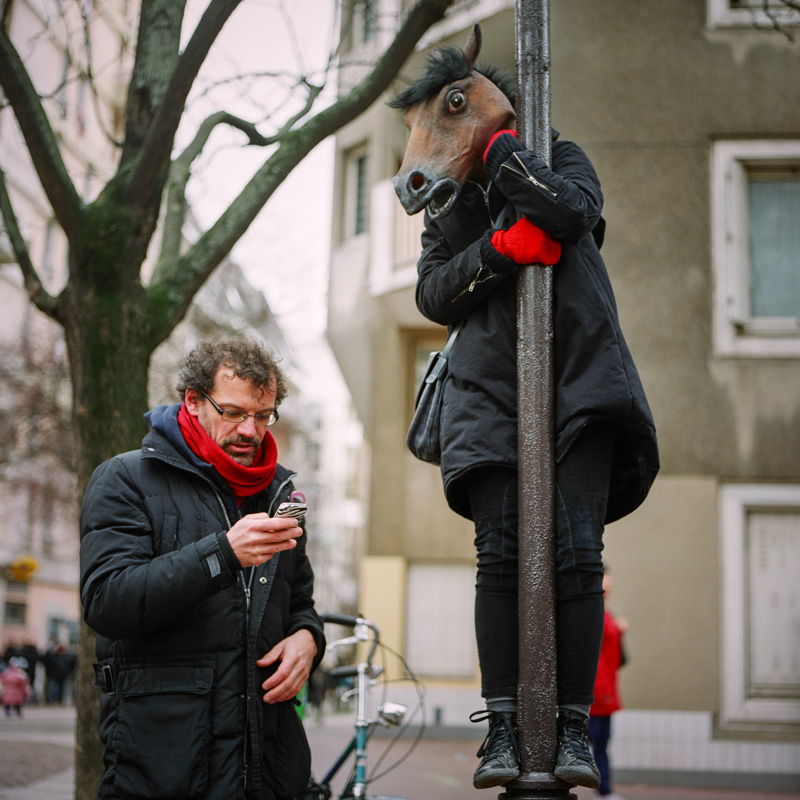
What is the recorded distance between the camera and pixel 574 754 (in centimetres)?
275

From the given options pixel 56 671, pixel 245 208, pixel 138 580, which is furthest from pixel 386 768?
pixel 56 671

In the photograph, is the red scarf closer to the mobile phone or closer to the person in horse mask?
the mobile phone

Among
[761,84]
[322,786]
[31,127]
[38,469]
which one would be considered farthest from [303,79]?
[38,469]

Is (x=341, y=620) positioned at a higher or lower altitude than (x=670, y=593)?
higher

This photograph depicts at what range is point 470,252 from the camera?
10.5 ft

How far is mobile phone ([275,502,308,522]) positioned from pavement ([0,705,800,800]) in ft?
14.8

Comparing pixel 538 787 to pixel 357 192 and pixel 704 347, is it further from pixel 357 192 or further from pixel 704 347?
pixel 357 192

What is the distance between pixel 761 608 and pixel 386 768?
4.82 metres

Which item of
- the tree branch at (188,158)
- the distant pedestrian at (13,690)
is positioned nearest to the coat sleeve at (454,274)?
the tree branch at (188,158)

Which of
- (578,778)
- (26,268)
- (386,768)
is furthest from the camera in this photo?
(386,768)

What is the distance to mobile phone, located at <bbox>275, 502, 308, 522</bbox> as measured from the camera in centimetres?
326

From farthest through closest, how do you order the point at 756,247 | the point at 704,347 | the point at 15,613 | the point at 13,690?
the point at 15,613 < the point at 13,690 < the point at 756,247 < the point at 704,347

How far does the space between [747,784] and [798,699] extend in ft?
3.80

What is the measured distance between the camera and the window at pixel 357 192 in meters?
21.6
